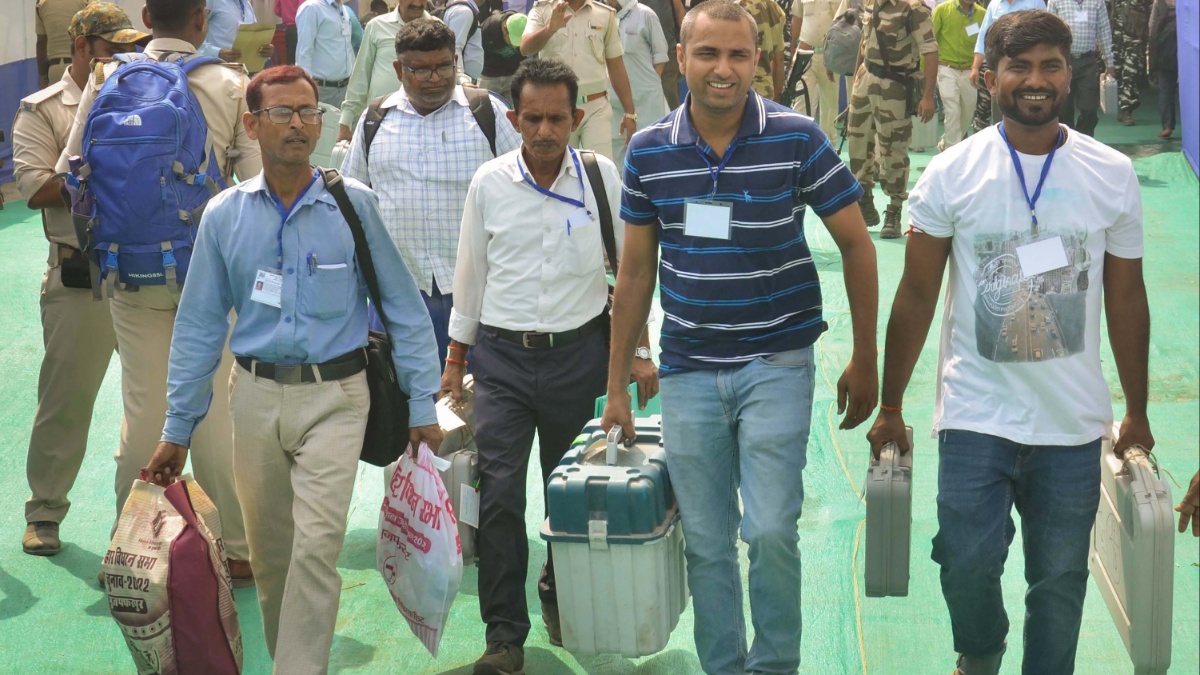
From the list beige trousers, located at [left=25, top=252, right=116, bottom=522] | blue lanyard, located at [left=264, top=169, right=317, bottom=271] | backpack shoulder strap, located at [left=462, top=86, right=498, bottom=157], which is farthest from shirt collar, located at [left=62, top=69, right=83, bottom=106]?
blue lanyard, located at [left=264, top=169, right=317, bottom=271]

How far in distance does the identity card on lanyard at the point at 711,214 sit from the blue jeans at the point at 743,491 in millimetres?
404

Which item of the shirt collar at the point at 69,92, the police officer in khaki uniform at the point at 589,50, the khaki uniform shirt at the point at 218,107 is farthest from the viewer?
the police officer in khaki uniform at the point at 589,50

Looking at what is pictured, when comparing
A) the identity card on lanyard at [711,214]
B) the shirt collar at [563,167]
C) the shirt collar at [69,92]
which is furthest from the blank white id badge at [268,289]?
the shirt collar at [69,92]

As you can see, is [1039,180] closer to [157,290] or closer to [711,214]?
[711,214]

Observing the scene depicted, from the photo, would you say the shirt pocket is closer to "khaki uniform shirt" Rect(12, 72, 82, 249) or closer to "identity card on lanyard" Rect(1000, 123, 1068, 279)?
"khaki uniform shirt" Rect(12, 72, 82, 249)

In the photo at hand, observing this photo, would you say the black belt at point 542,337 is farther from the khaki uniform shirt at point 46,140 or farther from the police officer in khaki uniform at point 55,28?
the police officer in khaki uniform at point 55,28

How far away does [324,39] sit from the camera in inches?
498

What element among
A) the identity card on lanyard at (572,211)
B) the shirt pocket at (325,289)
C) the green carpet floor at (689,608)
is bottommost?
the green carpet floor at (689,608)

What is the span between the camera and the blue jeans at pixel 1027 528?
3986 millimetres

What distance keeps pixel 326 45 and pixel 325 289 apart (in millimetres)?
8780

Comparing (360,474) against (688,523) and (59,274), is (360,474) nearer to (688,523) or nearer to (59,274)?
(59,274)

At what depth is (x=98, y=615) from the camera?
217 inches

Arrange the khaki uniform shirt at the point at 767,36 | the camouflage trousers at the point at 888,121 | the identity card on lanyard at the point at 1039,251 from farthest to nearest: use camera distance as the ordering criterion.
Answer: the khaki uniform shirt at the point at 767,36 < the camouflage trousers at the point at 888,121 < the identity card on lanyard at the point at 1039,251

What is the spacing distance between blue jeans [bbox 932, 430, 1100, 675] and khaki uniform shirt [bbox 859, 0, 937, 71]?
26.2ft
